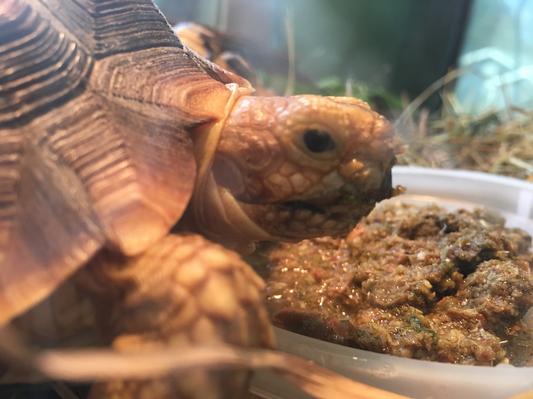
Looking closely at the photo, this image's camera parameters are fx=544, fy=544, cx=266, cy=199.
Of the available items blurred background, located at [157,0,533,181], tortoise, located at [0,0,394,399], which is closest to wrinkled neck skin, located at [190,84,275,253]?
tortoise, located at [0,0,394,399]

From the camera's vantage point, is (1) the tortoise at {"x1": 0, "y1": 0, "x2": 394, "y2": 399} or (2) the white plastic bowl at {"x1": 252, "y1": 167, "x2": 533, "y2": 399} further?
(2) the white plastic bowl at {"x1": 252, "y1": 167, "x2": 533, "y2": 399}

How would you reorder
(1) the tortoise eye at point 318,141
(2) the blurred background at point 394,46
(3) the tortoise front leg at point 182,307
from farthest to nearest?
(2) the blurred background at point 394,46, (1) the tortoise eye at point 318,141, (3) the tortoise front leg at point 182,307

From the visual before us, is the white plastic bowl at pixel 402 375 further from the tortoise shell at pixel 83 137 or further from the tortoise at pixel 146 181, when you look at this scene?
the tortoise shell at pixel 83 137

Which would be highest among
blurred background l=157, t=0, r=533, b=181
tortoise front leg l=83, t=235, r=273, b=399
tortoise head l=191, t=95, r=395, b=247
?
tortoise head l=191, t=95, r=395, b=247

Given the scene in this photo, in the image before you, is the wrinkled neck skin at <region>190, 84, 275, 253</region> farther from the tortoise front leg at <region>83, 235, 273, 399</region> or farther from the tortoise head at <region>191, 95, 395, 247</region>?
the tortoise front leg at <region>83, 235, 273, 399</region>

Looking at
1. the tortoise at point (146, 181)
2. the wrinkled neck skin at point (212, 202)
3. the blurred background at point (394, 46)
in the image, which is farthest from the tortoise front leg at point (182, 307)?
the blurred background at point (394, 46)

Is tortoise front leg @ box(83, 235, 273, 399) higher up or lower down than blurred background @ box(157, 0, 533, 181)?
higher up

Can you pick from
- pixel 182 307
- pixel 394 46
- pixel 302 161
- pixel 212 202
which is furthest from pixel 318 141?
pixel 394 46

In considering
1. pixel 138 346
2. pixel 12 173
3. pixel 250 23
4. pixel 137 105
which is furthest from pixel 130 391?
pixel 250 23
